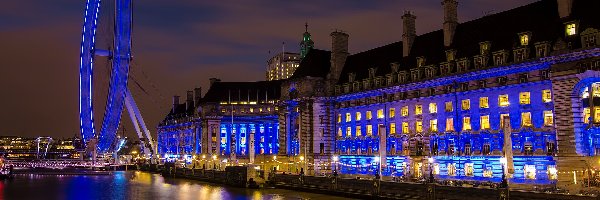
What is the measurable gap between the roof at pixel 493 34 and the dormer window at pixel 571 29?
615 mm

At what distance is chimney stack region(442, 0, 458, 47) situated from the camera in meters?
92.9

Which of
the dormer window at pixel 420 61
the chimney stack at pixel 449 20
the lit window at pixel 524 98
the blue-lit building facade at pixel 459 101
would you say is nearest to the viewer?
the blue-lit building facade at pixel 459 101

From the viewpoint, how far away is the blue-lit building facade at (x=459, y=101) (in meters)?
69.2

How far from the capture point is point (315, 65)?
121m

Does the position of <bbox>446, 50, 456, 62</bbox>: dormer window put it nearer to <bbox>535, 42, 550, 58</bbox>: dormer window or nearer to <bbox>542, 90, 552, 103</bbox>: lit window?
<bbox>535, 42, 550, 58</bbox>: dormer window

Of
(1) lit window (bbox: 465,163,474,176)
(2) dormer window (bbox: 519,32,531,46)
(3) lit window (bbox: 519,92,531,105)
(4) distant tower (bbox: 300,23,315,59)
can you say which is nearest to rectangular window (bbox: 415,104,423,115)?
(1) lit window (bbox: 465,163,474,176)

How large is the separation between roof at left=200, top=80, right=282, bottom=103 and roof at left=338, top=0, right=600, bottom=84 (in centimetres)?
7384

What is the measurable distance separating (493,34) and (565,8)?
11.9 meters

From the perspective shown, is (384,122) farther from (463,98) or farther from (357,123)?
(463,98)

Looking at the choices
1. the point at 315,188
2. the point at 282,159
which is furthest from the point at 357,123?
the point at 315,188

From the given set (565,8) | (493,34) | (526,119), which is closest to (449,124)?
(493,34)

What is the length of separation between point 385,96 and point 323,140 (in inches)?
673

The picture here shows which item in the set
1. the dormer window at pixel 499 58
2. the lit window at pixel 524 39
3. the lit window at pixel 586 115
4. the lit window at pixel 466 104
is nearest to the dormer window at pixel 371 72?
the lit window at pixel 466 104

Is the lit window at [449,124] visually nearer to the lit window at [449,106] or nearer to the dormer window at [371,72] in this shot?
the lit window at [449,106]
